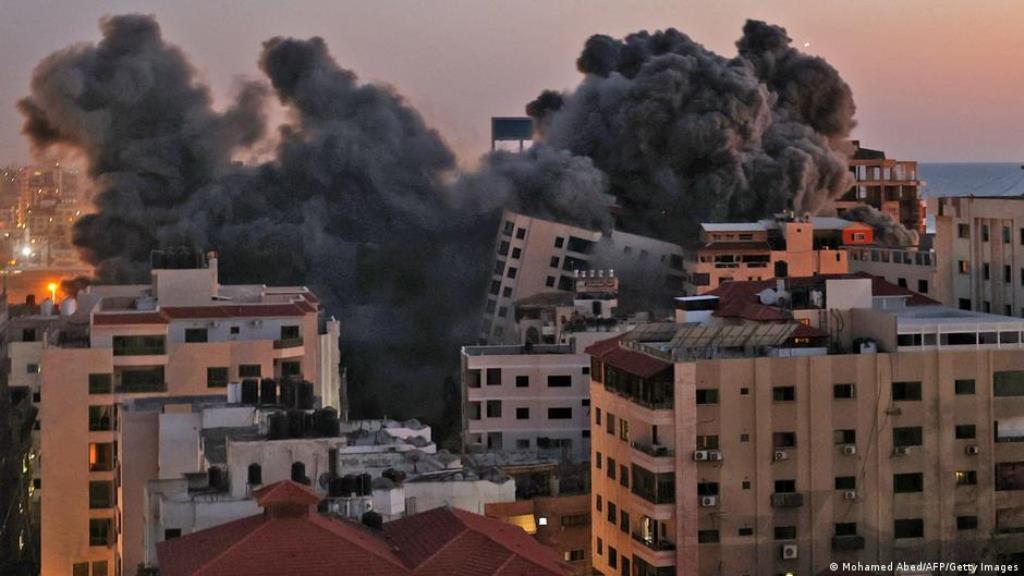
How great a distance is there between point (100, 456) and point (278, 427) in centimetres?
1152

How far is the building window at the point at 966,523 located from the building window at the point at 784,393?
3356mm

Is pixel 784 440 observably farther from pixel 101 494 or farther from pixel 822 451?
pixel 101 494

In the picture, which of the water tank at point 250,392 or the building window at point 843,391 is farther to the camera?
the building window at point 843,391

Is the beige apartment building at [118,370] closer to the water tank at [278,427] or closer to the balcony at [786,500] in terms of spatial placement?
the water tank at [278,427]

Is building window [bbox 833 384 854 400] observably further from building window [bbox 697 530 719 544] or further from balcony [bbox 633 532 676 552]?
balcony [bbox 633 532 676 552]

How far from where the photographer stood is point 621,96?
7056 centimetres

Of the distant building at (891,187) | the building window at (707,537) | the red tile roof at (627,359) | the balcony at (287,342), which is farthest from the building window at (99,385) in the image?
the distant building at (891,187)

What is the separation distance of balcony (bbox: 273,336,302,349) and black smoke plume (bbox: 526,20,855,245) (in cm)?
2645

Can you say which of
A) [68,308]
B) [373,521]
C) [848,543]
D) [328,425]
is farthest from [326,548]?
[68,308]

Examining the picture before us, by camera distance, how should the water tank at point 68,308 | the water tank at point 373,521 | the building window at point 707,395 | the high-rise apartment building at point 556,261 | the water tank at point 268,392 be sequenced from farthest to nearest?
the high-rise apartment building at point 556,261 < the water tank at point 68,308 < the building window at point 707,395 < the water tank at point 268,392 < the water tank at point 373,521

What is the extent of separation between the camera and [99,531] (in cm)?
3725

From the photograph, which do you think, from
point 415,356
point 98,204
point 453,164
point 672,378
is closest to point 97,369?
point 672,378

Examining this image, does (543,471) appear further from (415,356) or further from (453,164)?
(453,164)

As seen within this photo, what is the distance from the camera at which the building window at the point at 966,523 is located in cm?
3231
